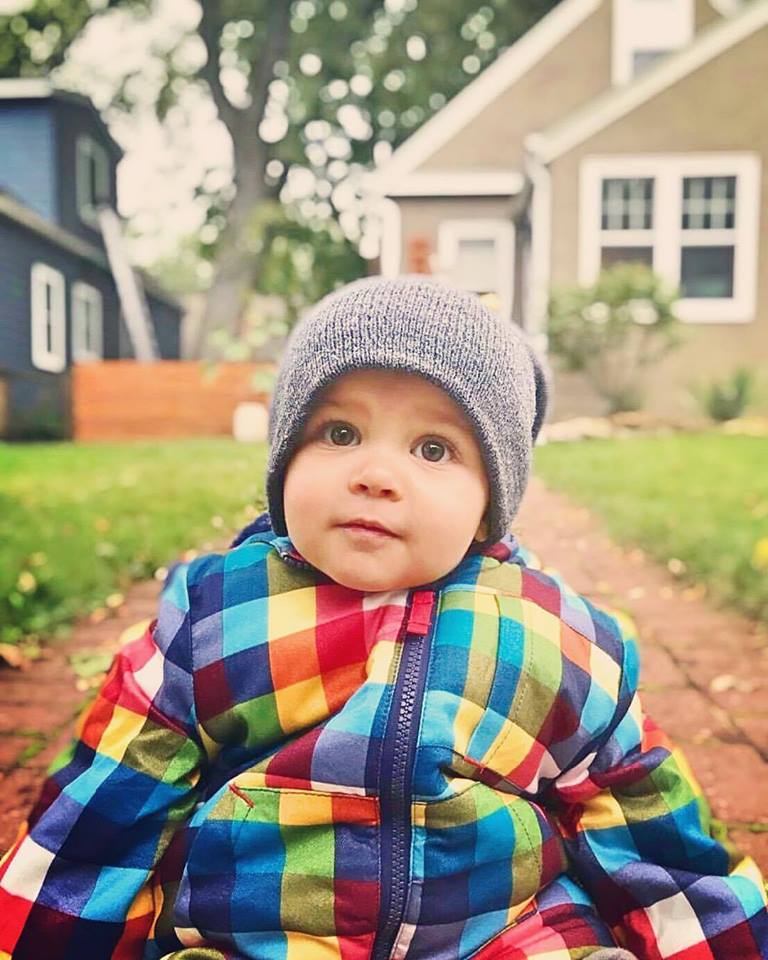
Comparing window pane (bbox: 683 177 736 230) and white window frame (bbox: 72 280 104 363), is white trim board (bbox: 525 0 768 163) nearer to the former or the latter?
window pane (bbox: 683 177 736 230)

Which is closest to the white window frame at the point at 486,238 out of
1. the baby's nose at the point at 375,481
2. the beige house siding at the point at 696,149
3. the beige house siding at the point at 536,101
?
the beige house siding at the point at 536,101

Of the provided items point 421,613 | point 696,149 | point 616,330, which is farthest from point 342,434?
point 616,330

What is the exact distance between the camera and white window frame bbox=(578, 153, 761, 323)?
9.86 ft

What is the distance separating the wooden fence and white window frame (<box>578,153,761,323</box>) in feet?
4.71

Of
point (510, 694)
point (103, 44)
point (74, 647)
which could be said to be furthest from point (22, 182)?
point (510, 694)

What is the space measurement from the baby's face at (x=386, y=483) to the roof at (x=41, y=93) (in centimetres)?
183

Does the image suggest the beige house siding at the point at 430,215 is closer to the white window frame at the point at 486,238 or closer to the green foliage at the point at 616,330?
the white window frame at the point at 486,238

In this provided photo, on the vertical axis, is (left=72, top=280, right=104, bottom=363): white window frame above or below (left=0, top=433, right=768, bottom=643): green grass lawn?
above

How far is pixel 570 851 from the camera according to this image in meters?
0.91

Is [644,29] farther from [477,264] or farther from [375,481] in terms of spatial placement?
[375,481]

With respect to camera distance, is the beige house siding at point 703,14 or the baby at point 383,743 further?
the beige house siding at point 703,14

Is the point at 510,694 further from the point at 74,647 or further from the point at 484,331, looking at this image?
the point at 74,647

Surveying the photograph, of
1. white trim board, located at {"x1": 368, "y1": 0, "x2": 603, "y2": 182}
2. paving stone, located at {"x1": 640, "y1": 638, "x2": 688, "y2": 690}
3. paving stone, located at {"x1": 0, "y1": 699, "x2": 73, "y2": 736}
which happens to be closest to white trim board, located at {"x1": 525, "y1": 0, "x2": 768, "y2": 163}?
white trim board, located at {"x1": 368, "y1": 0, "x2": 603, "y2": 182}

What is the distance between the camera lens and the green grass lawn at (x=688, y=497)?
7.33ft
